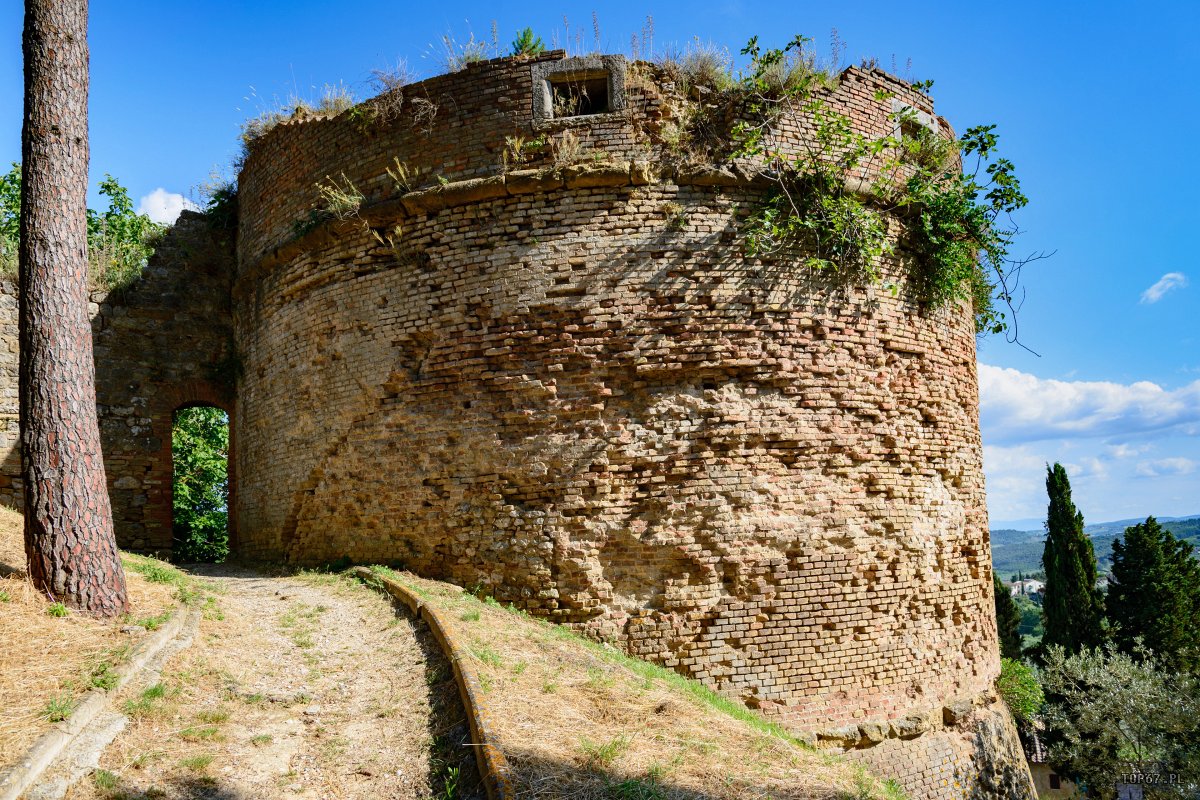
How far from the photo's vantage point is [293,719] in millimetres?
4965

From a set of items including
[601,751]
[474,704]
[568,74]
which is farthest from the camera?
[568,74]

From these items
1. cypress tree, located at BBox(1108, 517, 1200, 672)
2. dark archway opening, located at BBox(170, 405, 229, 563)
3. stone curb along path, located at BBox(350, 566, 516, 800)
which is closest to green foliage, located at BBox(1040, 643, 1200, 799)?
cypress tree, located at BBox(1108, 517, 1200, 672)

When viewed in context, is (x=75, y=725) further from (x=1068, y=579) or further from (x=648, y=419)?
(x=1068, y=579)

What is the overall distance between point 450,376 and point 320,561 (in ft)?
9.80

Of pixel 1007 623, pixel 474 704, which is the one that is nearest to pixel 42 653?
pixel 474 704

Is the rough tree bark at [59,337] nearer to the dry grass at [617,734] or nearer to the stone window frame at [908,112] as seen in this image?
the dry grass at [617,734]

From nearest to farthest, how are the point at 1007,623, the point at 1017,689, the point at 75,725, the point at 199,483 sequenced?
the point at 75,725, the point at 1017,689, the point at 199,483, the point at 1007,623

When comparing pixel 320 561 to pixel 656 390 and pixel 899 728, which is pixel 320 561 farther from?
pixel 899 728

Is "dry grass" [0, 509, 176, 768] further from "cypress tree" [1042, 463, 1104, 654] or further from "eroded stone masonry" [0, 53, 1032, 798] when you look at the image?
"cypress tree" [1042, 463, 1104, 654]

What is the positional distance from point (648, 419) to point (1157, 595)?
2068 cm

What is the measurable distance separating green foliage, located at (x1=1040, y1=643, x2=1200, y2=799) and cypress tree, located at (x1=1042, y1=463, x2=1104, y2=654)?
3.74 m

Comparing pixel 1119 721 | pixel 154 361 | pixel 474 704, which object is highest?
pixel 154 361

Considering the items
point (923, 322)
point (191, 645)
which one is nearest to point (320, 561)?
point (191, 645)

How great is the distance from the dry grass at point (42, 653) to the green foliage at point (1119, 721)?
1833 cm
